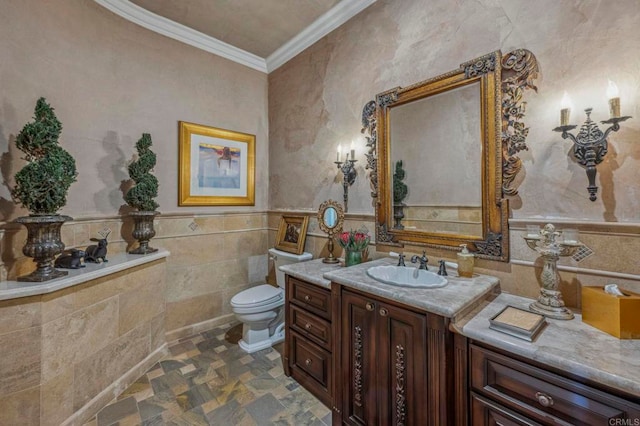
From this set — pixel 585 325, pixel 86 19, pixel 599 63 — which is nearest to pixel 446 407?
pixel 585 325

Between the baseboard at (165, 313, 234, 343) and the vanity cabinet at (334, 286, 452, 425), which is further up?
the vanity cabinet at (334, 286, 452, 425)

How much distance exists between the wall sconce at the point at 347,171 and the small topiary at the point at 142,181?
165 cm

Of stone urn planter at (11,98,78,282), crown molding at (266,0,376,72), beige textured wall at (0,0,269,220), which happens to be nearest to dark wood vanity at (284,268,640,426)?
stone urn planter at (11,98,78,282)

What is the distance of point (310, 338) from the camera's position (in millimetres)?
1935

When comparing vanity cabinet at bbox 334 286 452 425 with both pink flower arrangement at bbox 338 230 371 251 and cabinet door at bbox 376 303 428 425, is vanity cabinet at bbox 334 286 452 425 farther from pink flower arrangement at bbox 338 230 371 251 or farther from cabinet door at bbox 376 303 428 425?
pink flower arrangement at bbox 338 230 371 251

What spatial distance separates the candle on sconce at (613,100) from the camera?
3.91 ft

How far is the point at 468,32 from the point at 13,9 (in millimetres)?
3031

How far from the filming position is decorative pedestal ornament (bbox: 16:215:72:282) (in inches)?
61.3

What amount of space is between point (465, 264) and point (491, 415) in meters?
0.75

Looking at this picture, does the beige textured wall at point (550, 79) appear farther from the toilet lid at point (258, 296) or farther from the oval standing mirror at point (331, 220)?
the toilet lid at point (258, 296)

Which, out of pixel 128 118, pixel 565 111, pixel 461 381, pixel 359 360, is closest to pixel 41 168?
pixel 128 118

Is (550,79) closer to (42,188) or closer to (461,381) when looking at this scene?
(461,381)

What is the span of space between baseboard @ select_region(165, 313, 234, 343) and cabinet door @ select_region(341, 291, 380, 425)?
192 cm

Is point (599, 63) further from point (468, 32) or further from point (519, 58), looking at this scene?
point (468, 32)
